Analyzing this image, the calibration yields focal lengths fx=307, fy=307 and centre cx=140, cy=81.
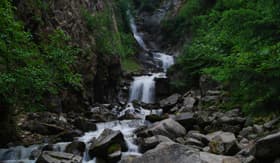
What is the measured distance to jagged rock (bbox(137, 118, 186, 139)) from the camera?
12.3 m

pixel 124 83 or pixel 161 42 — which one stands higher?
pixel 161 42

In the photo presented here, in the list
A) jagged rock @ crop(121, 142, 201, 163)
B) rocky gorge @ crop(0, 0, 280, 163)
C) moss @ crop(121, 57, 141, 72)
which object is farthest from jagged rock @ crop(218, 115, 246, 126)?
moss @ crop(121, 57, 141, 72)

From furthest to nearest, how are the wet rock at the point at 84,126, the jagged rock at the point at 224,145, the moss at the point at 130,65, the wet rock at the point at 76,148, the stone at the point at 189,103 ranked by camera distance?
the moss at the point at 130,65 → the stone at the point at 189,103 → the wet rock at the point at 84,126 → the wet rock at the point at 76,148 → the jagged rock at the point at 224,145

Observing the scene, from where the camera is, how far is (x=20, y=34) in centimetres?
820

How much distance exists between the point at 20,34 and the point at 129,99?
19.4 meters

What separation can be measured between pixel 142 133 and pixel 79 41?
32.3 ft

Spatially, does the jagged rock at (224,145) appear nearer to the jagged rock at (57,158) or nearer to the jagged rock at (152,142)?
the jagged rock at (152,142)

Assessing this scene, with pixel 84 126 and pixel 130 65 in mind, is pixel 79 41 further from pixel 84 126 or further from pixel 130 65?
pixel 130 65

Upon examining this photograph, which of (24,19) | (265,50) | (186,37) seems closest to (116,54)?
(24,19)

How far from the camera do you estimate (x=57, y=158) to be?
9656mm

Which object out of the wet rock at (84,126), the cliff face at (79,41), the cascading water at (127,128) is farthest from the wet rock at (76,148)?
the cliff face at (79,41)

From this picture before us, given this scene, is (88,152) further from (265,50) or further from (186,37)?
(186,37)

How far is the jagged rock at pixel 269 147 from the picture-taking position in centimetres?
612

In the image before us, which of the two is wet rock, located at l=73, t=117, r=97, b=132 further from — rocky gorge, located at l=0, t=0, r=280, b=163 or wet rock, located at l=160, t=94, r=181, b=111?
wet rock, located at l=160, t=94, r=181, b=111
